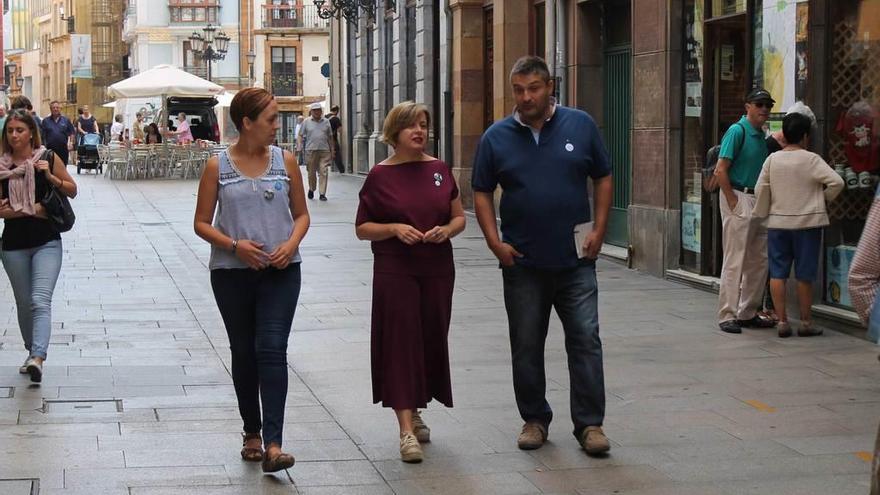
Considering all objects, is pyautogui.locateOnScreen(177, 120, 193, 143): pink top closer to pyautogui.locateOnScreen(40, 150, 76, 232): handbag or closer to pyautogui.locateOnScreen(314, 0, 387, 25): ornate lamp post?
pyautogui.locateOnScreen(314, 0, 387, 25): ornate lamp post

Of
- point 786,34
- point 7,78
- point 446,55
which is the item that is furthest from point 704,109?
point 7,78

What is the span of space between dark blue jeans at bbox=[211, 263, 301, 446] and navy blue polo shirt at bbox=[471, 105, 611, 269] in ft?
3.53

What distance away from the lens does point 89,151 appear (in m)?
40.6

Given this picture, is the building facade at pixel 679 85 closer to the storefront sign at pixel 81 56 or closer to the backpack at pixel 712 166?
the backpack at pixel 712 166

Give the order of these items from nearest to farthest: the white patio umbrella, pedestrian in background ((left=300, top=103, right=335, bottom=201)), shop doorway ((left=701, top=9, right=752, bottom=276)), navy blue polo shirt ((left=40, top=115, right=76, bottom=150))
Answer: shop doorway ((left=701, top=9, right=752, bottom=276)) < navy blue polo shirt ((left=40, top=115, right=76, bottom=150)) < pedestrian in background ((left=300, top=103, right=335, bottom=201)) < the white patio umbrella

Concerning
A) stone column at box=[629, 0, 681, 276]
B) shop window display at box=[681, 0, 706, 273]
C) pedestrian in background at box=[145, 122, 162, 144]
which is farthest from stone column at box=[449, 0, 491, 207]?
pedestrian in background at box=[145, 122, 162, 144]

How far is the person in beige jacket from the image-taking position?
10.9 meters

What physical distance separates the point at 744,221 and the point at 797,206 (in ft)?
1.89

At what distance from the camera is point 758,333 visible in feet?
36.7

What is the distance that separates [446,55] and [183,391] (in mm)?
16726

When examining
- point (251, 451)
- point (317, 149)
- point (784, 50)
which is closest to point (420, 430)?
point (251, 451)

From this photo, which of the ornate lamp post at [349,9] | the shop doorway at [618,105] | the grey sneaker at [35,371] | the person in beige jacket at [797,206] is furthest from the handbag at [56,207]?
the ornate lamp post at [349,9]

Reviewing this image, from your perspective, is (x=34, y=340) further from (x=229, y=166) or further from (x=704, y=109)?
(x=704, y=109)

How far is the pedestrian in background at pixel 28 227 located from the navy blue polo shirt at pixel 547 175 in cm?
337
